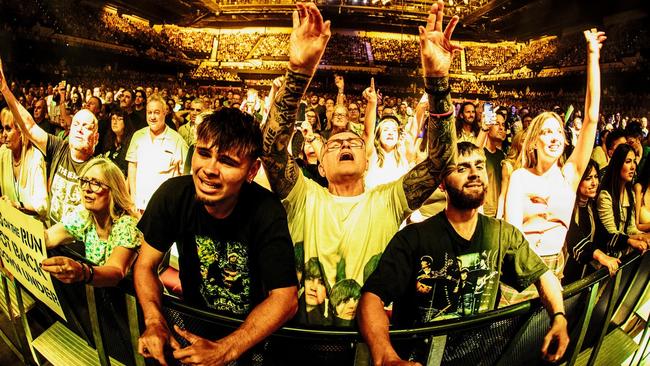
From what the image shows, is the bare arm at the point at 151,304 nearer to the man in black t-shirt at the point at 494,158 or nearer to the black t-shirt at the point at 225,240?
the black t-shirt at the point at 225,240

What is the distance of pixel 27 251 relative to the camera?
7.00 feet

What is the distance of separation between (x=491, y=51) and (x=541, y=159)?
949 millimetres

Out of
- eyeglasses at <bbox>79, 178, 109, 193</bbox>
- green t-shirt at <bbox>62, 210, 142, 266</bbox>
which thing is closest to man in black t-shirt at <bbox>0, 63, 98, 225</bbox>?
green t-shirt at <bbox>62, 210, 142, 266</bbox>

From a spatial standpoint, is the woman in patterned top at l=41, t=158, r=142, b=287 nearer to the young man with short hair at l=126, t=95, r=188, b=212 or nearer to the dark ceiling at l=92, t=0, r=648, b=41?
the young man with short hair at l=126, t=95, r=188, b=212

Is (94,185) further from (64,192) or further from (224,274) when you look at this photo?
(224,274)

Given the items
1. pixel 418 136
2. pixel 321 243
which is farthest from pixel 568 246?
pixel 321 243

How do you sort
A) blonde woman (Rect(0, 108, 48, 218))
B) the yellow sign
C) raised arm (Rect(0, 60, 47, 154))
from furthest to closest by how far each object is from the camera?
blonde woman (Rect(0, 108, 48, 218)) → raised arm (Rect(0, 60, 47, 154)) → the yellow sign

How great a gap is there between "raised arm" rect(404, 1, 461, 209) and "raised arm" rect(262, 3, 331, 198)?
436 millimetres

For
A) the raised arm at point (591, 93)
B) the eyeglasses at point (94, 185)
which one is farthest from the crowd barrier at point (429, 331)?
the raised arm at point (591, 93)

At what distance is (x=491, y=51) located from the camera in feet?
9.87

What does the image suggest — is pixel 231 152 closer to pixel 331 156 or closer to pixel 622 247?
pixel 331 156

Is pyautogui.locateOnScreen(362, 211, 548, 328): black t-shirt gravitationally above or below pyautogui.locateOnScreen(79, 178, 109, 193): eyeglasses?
below

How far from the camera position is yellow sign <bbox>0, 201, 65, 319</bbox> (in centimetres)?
196

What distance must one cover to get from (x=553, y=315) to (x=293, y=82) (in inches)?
58.0
